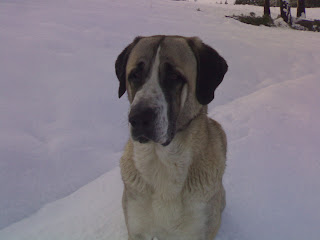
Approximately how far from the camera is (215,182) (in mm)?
2350

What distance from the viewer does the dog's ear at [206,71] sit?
227cm

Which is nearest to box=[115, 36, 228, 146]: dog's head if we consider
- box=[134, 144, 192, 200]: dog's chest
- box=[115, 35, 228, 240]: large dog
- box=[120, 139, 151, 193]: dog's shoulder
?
box=[115, 35, 228, 240]: large dog

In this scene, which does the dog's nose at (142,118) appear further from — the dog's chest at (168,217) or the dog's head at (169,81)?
the dog's chest at (168,217)

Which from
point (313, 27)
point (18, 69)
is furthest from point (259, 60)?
point (313, 27)

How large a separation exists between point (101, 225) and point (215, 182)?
1.21m

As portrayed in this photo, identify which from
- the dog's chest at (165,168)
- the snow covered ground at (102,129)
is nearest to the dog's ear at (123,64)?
the dog's chest at (165,168)

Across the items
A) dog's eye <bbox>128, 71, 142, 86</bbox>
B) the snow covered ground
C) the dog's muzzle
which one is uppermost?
dog's eye <bbox>128, 71, 142, 86</bbox>

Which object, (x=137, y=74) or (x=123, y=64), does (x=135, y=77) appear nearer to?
(x=137, y=74)

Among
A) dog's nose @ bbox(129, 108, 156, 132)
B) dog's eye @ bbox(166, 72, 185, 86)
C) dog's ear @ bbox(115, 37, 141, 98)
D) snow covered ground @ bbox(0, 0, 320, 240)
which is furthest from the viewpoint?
snow covered ground @ bbox(0, 0, 320, 240)

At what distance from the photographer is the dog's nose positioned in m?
1.92

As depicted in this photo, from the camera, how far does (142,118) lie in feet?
6.30

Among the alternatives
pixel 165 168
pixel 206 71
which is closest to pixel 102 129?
pixel 165 168

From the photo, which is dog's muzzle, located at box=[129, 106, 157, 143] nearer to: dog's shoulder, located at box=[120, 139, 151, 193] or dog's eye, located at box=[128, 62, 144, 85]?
dog's eye, located at box=[128, 62, 144, 85]

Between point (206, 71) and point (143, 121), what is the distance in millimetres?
704
